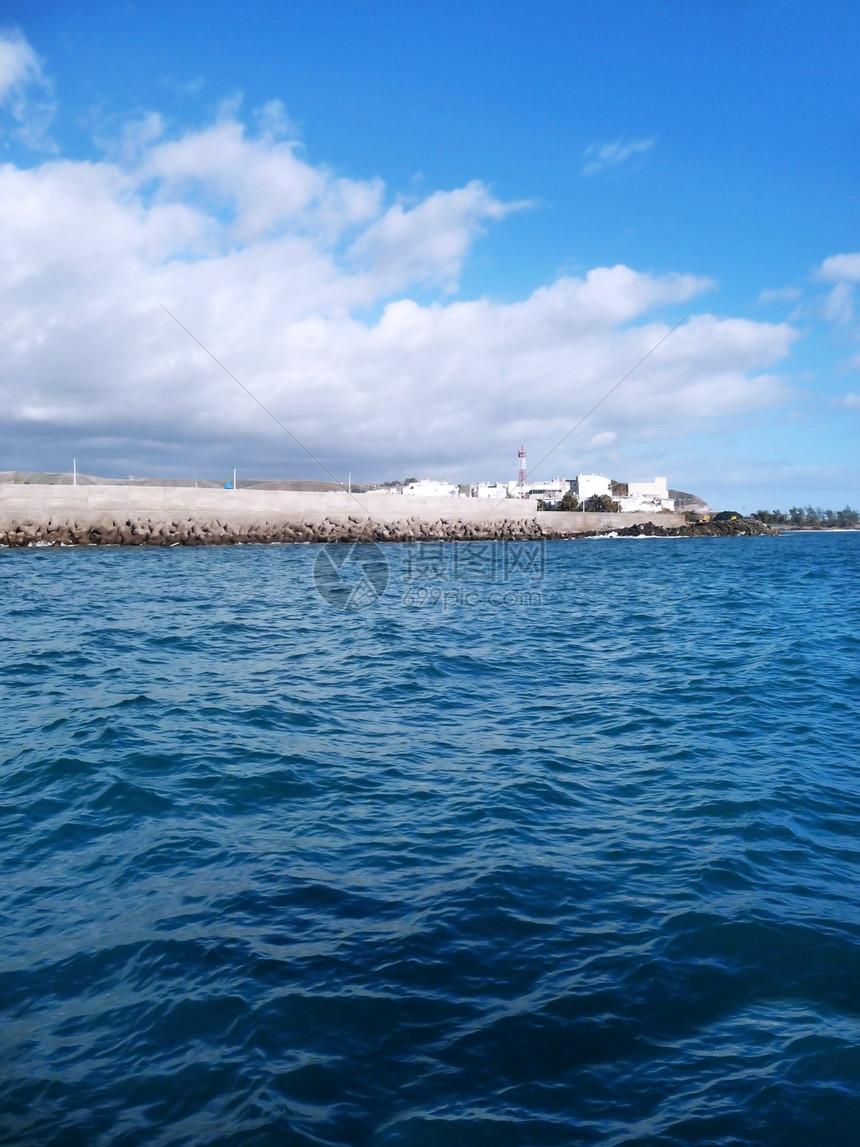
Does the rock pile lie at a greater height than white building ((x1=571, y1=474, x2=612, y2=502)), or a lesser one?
lesser

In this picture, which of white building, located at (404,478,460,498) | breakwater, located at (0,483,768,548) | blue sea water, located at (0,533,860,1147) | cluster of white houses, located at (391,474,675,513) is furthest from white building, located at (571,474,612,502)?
blue sea water, located at (0,533,860,1147)

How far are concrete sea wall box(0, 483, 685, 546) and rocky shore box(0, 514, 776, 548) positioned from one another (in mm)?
63

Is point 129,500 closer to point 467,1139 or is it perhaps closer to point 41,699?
point 41,699

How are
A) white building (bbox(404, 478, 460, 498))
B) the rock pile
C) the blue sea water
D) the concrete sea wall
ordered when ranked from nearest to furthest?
the blue sea water, the rock pile, the concrete sea wall, white building (bbox(404, 478, 460, 498))

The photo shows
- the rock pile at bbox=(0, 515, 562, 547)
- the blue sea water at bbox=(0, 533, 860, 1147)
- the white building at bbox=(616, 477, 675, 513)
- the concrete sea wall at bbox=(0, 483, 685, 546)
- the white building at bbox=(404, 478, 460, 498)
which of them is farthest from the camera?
the white building at bbox=(616, 477, 675, 513)

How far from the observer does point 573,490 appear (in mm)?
147375

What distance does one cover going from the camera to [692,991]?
4723mm

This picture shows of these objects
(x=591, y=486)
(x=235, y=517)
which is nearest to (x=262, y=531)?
(x=235, y=517)

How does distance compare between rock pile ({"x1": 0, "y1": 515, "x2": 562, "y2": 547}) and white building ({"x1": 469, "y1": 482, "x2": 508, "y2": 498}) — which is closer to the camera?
rock pile ({"x1": 0, "y1": 515, "x2": 562, "y2": 547})

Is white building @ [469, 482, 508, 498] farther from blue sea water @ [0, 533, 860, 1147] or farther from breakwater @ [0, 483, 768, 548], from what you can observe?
blue sea water @ [0, 533, 860, 1147]

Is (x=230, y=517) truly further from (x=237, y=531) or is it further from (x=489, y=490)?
(x=489, y=490)

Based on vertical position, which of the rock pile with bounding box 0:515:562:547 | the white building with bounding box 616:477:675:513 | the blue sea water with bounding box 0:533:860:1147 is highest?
the white building with bounding box 616:477:675:513

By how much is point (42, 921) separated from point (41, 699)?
6466mm

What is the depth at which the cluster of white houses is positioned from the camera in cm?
11444
